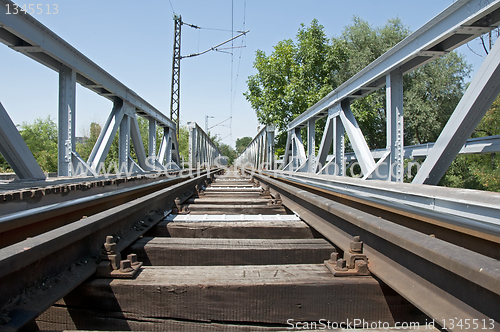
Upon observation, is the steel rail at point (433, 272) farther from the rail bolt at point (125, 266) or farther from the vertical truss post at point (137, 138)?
the vertical truss post at point (137, 138)

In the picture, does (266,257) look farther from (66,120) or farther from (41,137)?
(41,137)

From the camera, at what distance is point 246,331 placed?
1506 mm

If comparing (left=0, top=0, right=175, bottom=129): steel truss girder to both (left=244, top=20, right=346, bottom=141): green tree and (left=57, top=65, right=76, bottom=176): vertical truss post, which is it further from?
(left=244, top=20, right=346, bottom=141): green tree

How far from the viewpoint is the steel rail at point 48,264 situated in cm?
117

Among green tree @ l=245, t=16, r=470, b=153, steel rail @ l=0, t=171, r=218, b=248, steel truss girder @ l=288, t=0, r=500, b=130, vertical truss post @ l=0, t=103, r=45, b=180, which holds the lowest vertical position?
steel rail @ l=0, t=171, r=218, b=248

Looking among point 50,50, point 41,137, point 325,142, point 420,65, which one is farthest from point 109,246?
point 41,137

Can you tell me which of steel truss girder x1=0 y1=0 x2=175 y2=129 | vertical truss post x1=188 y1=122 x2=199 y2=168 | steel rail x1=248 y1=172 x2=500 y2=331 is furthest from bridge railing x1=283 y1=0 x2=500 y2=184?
vertical truss post x1=188 y1=122 x2=199 y2=168

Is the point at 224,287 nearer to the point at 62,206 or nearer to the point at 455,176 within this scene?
the point at 62,206

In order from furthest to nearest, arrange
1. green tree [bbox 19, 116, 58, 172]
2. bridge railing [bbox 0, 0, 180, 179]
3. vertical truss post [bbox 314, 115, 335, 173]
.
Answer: green tree [bbox 19, 116, 58, 172] → vertical truss post [bbox 314, 115, 335, 173] → bridge railing [bbox 0, 0, 180, 179]

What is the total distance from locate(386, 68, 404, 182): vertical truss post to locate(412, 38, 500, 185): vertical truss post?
0.59 m

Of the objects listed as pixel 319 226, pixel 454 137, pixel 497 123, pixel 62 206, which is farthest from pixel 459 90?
pixel 62 206

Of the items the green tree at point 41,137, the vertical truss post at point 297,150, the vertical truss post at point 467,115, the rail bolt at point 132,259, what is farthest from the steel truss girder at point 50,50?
the green tree at point 41,137

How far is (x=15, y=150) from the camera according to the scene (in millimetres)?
4012

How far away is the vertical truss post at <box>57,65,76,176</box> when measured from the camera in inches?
197
